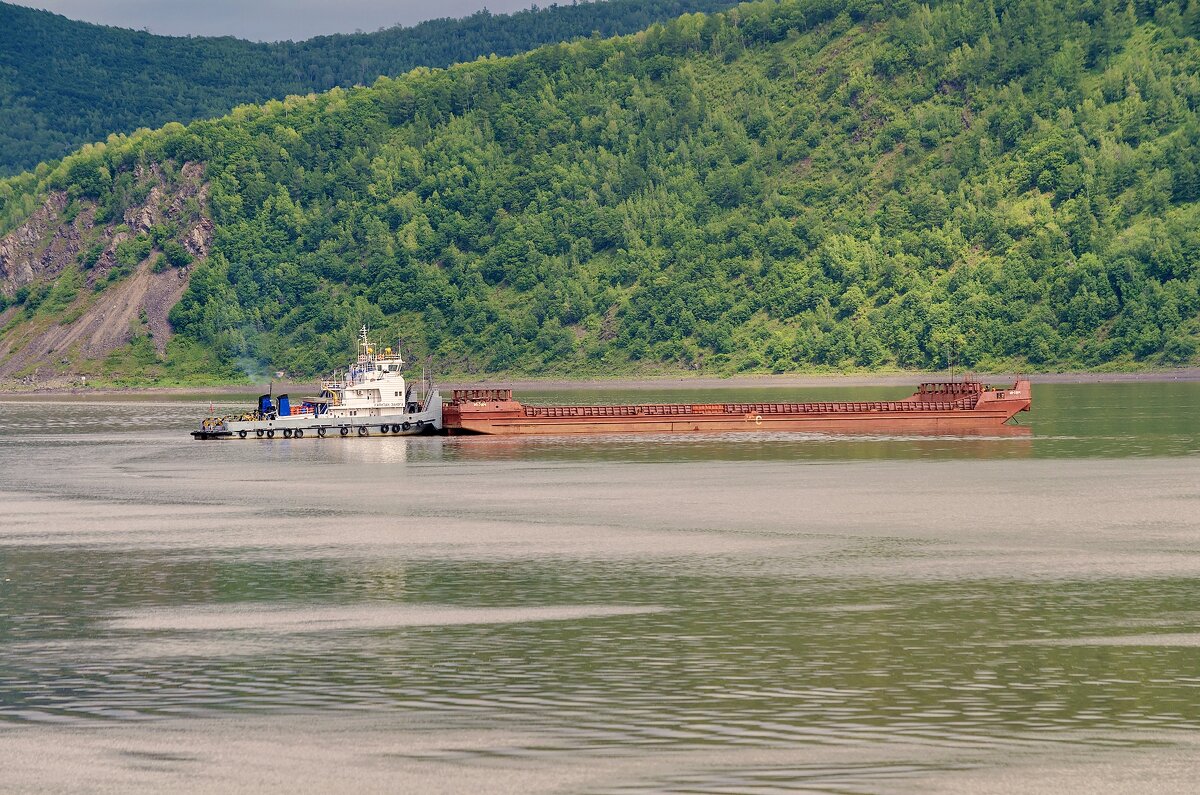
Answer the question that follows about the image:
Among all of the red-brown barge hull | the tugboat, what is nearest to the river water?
the red-brown barge hull

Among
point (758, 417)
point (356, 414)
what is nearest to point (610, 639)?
point (758, 417)

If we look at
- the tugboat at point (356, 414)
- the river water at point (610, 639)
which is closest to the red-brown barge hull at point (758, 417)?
the tugboat at point (356, 414)

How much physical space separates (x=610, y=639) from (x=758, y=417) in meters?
103

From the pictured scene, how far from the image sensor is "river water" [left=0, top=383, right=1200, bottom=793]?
1115 inches

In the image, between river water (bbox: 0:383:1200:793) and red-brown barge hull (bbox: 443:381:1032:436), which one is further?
red-brown barge hull (bbox: 443:381:1032:436)

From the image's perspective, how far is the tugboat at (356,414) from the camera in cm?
14175

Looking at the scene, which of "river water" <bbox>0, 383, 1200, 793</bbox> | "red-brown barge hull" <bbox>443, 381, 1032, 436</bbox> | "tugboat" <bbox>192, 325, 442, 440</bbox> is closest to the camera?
"river water" <bbox>0, 383, 1200, 793</bbox>

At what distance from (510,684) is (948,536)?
29447 millimetres

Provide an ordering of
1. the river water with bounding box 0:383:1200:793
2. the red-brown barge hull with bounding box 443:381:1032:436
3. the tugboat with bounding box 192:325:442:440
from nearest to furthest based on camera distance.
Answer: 1. the river water with bounding box 0:383:1200:793
2. the red-brown barge hull with bounding box 443:381:1032:436
3. the tugboat with bounding box 192:325:442:440

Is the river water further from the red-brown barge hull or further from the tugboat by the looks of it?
the tugboat

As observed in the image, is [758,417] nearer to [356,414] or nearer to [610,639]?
[356,414]

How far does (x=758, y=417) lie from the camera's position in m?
141

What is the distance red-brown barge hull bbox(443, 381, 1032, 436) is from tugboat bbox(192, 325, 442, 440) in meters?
3.23

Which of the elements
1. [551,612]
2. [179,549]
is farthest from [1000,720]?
[179,549]
